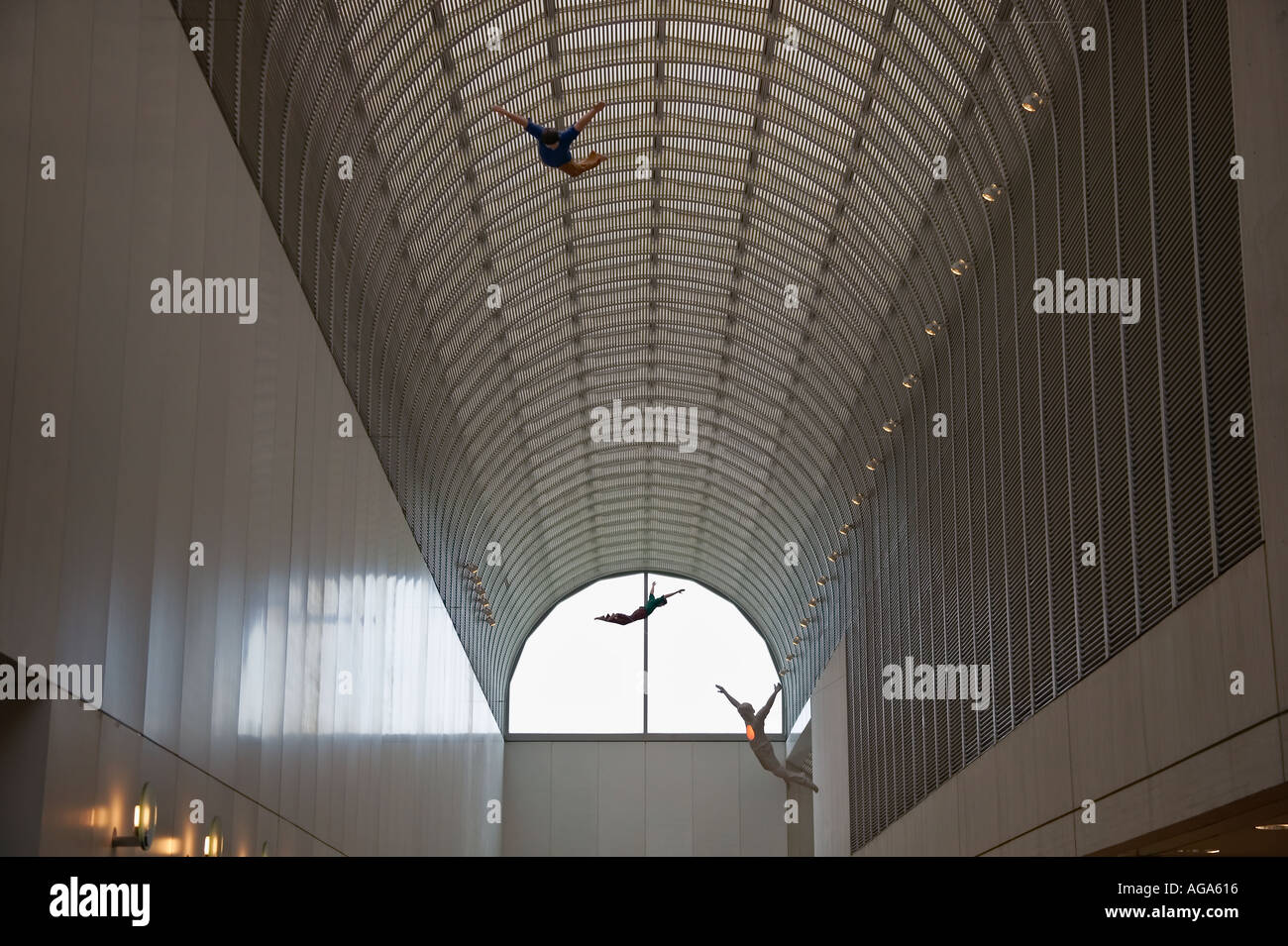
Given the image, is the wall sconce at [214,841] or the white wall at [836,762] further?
the white wall at [836,762]

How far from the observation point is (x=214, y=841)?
19828mm

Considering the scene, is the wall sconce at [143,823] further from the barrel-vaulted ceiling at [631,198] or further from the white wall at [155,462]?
the barrel-vaulted ceiling at [631,198]

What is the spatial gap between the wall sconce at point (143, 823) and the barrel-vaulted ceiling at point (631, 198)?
8.33 m

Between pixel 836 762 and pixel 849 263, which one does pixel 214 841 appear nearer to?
pixel 849 263

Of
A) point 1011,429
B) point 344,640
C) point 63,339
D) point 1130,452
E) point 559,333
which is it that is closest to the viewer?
point 63,339

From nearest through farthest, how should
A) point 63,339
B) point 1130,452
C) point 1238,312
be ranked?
point 63,339 < point 1238,312 < point 1130,452

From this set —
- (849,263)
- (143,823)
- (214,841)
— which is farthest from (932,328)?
(143,823)

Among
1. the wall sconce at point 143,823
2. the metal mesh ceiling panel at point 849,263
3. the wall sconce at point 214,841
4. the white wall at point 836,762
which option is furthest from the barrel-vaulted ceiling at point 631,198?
the wall sconce at point 214,841

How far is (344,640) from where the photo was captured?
29.2 meters

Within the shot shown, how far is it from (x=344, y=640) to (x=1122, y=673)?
49.0 ft

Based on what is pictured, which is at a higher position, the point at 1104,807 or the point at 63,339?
the point at 63,339

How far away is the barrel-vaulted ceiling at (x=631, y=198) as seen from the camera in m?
25.2
